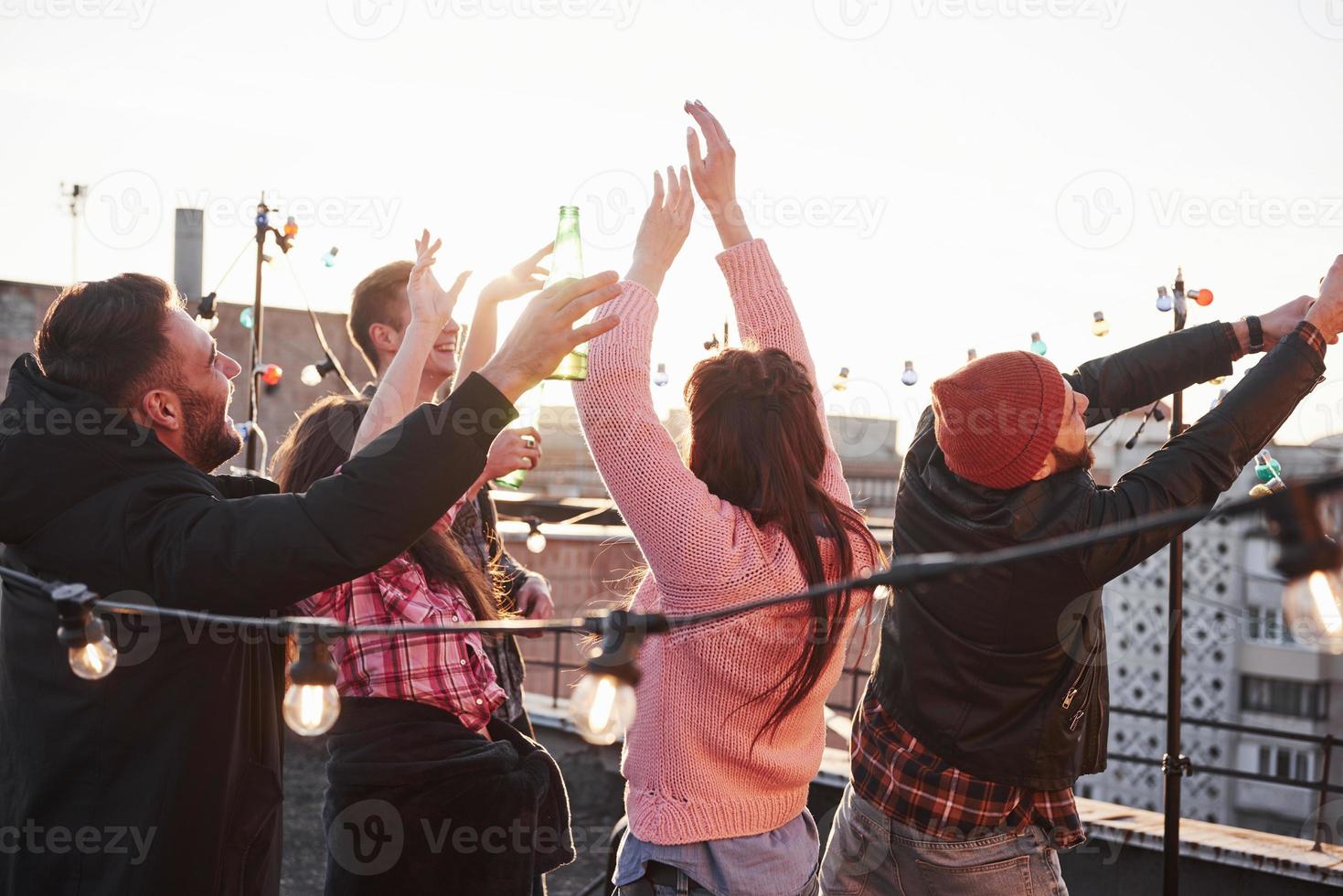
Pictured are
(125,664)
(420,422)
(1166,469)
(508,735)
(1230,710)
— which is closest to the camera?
(420,422)

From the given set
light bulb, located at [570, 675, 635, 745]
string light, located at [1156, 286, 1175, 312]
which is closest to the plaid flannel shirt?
light bulb, located at [570, 675, 635, 745]

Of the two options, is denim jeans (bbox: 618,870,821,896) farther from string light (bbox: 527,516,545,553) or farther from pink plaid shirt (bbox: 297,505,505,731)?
string light (bbox: 527,516,545,553)

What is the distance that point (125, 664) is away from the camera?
162 cm

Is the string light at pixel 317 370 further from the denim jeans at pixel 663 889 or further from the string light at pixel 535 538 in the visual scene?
the denim jeans at pixel 663 889

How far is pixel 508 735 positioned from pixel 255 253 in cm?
295

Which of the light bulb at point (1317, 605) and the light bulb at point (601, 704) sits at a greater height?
the light bulb at point (1317, 605)

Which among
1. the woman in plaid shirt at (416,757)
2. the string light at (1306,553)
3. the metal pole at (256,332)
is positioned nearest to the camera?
the string light at (1306,553)

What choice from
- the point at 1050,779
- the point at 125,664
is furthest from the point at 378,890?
the point at 1050,779

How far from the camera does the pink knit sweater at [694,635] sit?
64.4 inches

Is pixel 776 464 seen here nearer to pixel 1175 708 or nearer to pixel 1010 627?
pixel 1010 627

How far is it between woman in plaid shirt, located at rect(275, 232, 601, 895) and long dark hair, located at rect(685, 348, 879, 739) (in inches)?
24.3

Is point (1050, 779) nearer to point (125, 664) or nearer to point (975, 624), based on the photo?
point (975, 624)

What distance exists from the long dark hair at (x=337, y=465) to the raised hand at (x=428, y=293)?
26 centimetres

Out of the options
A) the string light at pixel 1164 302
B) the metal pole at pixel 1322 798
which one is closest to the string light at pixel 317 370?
the string light at pixel 1164 302
